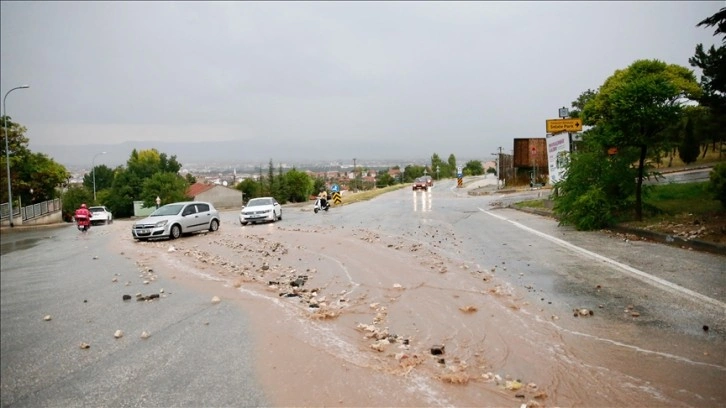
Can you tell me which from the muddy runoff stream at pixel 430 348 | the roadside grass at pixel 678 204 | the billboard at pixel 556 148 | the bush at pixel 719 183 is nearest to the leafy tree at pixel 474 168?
the billboard at pixel 556 148

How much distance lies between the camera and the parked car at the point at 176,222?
64.0ft

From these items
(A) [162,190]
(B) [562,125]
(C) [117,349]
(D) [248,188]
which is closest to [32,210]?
(C) [117,349]

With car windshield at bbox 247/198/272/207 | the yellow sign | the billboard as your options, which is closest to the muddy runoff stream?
car windshield at bbox 247/198/272/207

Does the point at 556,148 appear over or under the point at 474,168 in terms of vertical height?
over

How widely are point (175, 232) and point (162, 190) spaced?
58897 mm

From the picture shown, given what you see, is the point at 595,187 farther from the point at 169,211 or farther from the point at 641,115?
the point at 169,211

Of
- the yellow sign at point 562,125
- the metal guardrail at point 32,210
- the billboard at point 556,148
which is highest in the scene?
the yellow sign at point 562,125

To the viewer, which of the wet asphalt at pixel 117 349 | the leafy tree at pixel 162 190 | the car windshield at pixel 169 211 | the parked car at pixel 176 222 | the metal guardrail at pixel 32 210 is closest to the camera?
the wet asphalt at pixel 117 349

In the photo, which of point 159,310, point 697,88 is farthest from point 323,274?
point 697,88

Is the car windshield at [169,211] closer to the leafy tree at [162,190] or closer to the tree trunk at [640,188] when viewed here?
the tree trunk at [640,188]

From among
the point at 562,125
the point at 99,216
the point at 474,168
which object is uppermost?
the point at 562,125

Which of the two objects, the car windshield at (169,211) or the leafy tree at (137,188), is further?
the leafy tree at (137,188)

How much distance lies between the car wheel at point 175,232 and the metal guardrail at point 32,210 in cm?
477

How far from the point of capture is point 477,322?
686 cm
